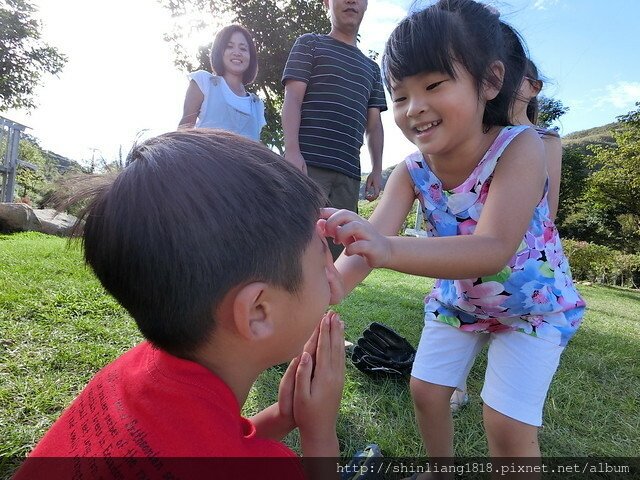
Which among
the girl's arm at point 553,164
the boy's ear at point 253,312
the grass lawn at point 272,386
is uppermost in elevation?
the girl's arm at point 553,164

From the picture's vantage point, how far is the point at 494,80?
56.3 inches

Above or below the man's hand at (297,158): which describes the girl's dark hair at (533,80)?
above

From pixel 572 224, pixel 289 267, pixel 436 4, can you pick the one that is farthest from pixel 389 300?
pixel 572 224

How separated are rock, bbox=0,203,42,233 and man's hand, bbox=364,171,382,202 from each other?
8.36 m

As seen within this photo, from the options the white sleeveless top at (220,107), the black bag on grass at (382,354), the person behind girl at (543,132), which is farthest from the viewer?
the white sleeveless top at (220,107)

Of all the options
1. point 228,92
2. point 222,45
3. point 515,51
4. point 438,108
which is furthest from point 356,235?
point 222,45

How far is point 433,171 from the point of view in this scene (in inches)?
63.5

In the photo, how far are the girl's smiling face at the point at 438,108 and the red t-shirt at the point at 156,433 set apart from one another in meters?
0.98

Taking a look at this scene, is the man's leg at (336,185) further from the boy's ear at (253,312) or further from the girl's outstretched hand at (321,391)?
the boy's ear at (253,312)

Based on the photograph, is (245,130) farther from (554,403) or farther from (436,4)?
(554,403)

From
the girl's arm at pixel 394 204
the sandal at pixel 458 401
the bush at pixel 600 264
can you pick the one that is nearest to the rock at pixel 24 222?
the sandal at pixel 458 401

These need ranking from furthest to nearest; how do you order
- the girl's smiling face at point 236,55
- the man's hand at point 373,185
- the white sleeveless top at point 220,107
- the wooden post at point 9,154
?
the wooden post at point 9,154 < the man's hand at point 373,185 < the girl's smiling face at point 236,55 < the white sleeveless top at point 220,107

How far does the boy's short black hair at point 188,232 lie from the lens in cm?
84

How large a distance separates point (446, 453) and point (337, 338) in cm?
83
